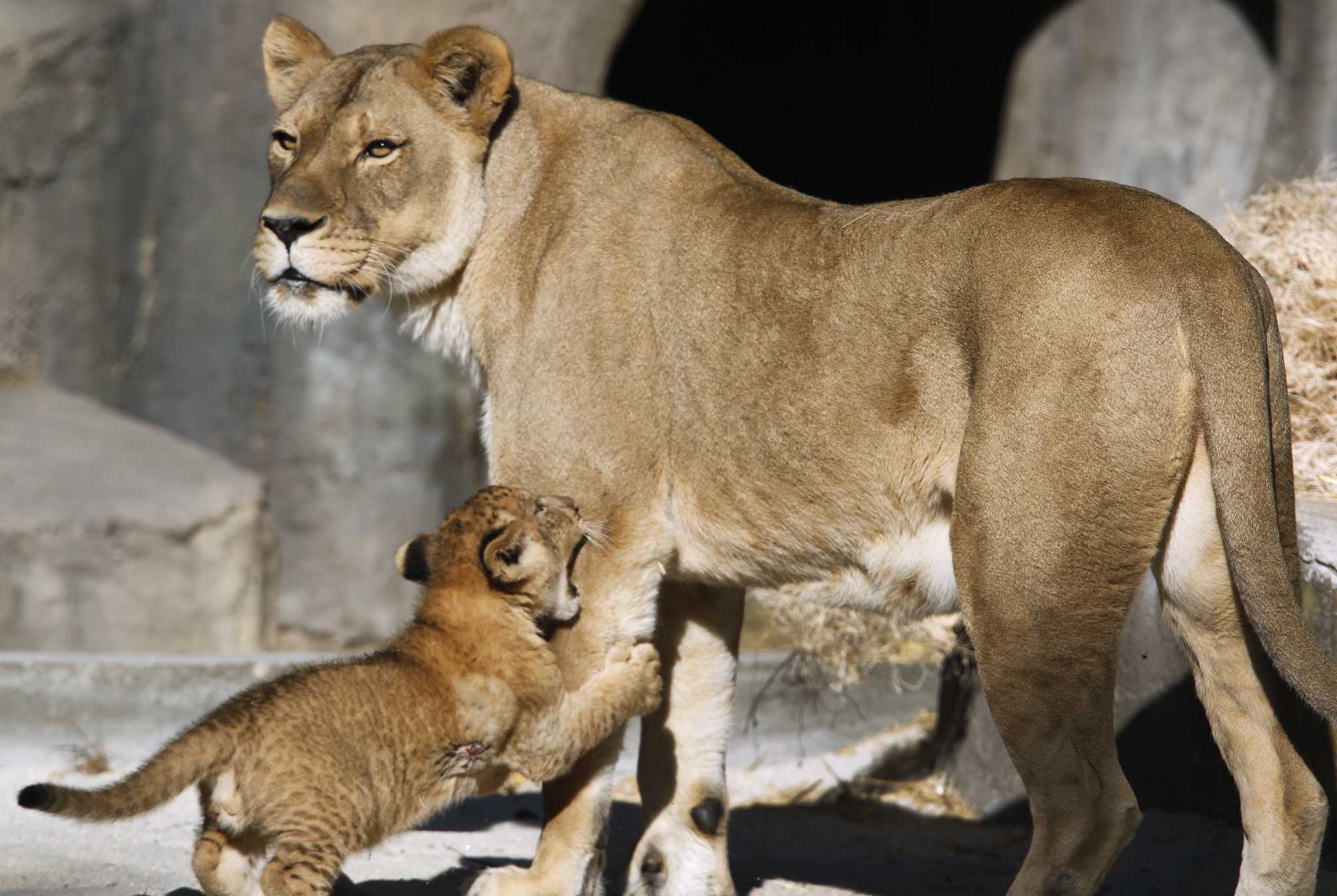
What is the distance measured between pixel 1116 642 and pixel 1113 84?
22.1 feet

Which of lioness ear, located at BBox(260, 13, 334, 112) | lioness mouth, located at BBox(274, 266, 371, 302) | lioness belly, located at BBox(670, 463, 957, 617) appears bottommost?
lioness belly, located at BBox(670, 463, 957, 617)

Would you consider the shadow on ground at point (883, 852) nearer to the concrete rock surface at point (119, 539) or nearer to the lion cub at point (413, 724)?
the lion cub at point (413, 724)

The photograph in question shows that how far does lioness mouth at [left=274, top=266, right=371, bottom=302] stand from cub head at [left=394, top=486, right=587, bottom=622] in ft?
2.49

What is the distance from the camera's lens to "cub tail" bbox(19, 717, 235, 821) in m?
3.90

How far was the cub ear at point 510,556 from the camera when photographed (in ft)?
14.3

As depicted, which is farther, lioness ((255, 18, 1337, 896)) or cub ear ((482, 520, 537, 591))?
cub ear ((482, 520, 537, 591))

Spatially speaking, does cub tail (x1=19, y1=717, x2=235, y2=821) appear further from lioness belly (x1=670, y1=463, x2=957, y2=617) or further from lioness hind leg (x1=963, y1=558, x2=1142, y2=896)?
lioness hind leg (x1=963, y1=558, x2=1142, y2=896)

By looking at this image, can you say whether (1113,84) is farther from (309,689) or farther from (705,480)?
(309,689)

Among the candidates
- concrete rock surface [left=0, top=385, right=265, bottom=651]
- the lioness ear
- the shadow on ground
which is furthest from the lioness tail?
concrete rock surface [left=0, top=385, right=265, bottom=651]

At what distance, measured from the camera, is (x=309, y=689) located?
4.11 meters

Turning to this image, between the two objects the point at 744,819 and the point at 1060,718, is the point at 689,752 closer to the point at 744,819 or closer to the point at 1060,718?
the point at 1060,718

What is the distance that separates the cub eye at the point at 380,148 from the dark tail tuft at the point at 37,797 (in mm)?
2007

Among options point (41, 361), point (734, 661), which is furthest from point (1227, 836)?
point (41, 361)

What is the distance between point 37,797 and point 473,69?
238cm
